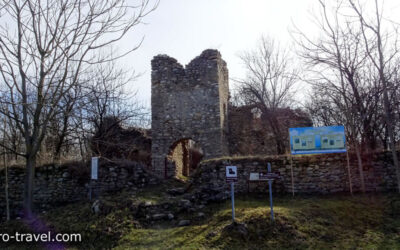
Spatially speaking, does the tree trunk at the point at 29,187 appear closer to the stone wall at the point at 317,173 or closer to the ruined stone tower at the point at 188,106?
the stone wall at the point at 317,173

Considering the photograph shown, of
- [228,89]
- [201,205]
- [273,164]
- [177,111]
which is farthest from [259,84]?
[201,205]

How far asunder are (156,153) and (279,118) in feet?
23.0

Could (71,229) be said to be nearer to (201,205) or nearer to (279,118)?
(201,205)

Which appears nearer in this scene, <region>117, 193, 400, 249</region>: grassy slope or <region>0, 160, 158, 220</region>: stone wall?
<region>117, 193, 400, 249</region>: grassy slope

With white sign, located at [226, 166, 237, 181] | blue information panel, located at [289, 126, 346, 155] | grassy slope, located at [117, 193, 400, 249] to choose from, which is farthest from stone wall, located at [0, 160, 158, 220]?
blue information panel, located at [289, 126, 346, 155]

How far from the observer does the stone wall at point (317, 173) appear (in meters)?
8.88

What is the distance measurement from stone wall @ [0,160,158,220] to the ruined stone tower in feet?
14.4

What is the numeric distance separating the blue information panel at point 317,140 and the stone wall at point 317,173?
1.22ft

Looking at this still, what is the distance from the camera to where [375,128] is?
1088cm

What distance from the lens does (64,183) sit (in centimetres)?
1028

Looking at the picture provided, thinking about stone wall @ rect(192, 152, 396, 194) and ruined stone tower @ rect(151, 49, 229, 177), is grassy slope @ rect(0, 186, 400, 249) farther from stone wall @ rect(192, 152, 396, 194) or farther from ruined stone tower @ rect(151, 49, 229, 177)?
ruined stone tower @ rect(151, 49, 229, 177)

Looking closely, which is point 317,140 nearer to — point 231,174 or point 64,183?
point 231,174

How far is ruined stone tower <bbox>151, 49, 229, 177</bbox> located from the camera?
14852 millimetres

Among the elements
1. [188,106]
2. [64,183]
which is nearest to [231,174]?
[64,183]
